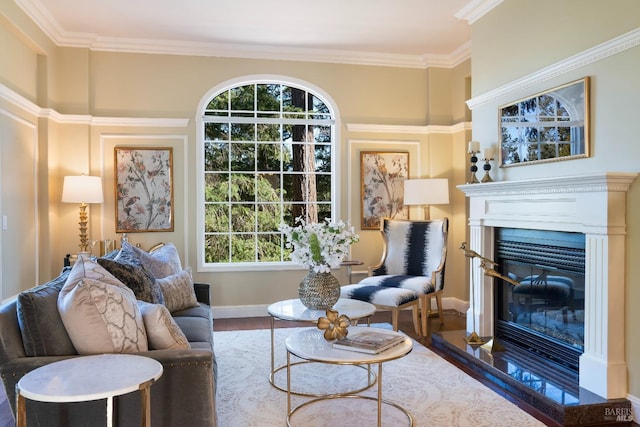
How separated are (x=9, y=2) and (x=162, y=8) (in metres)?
1.14

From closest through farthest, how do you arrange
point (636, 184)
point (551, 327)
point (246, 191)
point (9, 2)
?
point (636, 184)
point (551, 327)
point (9, 2)
point (246, 191)

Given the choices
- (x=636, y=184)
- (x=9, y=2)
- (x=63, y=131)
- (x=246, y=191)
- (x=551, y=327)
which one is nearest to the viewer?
(x=636, y=184)

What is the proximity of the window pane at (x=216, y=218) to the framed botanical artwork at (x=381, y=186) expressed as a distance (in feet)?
4.97

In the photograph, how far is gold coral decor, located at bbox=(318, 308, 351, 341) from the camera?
8.39 feet

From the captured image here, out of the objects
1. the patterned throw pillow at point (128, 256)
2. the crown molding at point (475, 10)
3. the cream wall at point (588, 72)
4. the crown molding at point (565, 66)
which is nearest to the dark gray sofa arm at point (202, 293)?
the patterned throw pillow at point (128, 256)

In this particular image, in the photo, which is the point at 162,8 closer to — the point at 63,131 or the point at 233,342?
the point at 63,131

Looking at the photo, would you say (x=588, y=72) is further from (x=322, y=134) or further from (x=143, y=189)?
(x=143, y=189)

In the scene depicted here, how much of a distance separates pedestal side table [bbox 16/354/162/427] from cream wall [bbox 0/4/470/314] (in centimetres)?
277

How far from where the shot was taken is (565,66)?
315cm

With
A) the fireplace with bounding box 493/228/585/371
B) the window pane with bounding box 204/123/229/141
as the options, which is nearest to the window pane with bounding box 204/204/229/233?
the window pane with bounding box 204/123/229/141

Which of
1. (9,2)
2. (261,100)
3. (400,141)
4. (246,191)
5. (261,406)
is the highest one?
(9,2)

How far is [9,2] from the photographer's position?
376 cm

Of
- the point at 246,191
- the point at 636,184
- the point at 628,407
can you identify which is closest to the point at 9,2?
the point at 246,191

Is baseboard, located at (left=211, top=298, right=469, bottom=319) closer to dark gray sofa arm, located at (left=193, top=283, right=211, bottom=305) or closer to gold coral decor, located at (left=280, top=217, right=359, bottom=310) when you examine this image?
dark gray sofa arm, located at (left=193, top=283, right=211, bottom=305)
